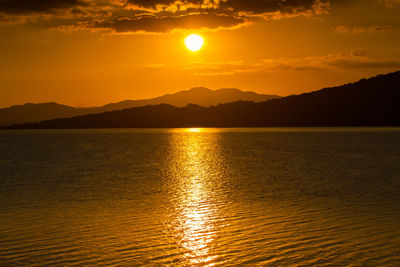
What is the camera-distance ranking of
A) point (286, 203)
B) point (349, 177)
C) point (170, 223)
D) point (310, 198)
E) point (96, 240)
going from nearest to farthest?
point (96, 240) → point (170, 223) → point (286, 203) → point (310, 198) → point (349, 177)

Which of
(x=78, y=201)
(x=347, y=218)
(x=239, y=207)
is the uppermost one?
(x=78, y=201)

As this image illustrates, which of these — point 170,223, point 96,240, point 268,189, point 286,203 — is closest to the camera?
point 96,240

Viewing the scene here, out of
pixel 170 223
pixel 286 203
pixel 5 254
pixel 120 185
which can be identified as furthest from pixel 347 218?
pixel 120 185

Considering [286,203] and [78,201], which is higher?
[78,201]

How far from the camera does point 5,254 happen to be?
1608 cm

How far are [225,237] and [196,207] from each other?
8419 mm

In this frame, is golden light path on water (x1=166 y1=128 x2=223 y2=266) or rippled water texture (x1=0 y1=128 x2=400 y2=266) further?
golden light path on water (x1=166 y1=128 x2=223 y2=266)

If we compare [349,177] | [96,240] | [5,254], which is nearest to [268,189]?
[349,177]

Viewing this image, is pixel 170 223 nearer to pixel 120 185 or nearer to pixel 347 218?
pixel 347 218

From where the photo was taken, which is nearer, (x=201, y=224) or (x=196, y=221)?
(x=201, y=224)

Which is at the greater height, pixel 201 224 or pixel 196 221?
pixel 196 221

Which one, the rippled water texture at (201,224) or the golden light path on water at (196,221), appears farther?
the golden light path on water at (196,221)

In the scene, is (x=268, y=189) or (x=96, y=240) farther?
(x=268, y=189)

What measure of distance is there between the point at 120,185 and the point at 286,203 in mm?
16897
